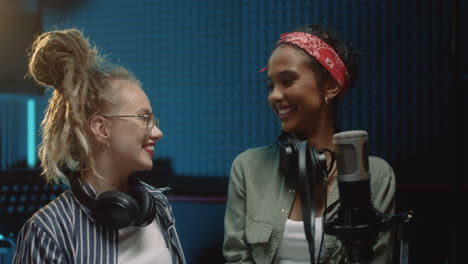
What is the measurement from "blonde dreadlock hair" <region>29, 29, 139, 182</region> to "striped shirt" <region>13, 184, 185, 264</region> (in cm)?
10

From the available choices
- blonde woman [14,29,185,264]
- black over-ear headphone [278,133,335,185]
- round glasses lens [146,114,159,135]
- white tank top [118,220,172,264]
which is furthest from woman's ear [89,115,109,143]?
black over-ear headphone [278,133,335,185]

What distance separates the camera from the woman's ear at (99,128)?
54.6 inches

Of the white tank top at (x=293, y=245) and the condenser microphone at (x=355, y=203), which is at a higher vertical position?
the condenser microphone at (x=355, y=203)

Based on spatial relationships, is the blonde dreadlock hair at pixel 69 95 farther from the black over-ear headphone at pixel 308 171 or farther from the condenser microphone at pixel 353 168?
the condenser microphone at pixel 353 168

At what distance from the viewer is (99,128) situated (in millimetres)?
1395

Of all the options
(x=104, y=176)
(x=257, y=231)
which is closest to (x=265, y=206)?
(x=257, y=231)

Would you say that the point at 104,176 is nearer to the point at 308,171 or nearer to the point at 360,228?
the point at 308,171

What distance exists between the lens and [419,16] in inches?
79.6

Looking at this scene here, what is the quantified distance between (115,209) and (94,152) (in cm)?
23

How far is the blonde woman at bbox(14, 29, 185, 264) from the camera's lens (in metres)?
1.29

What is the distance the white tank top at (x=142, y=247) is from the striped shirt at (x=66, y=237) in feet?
0.14

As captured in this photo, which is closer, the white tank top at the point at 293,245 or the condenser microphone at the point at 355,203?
the condenser microphone at the point at 355,203

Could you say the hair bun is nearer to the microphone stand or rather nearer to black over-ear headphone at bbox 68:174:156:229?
black over-ear headphone at bbox 68:174:156:229

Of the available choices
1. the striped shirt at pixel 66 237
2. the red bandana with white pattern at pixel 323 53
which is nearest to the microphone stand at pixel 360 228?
the striped shirt at pixel 66 237
